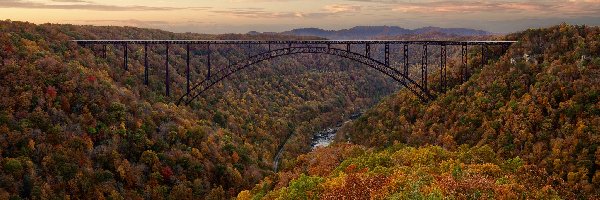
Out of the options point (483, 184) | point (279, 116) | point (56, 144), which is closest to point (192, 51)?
point (279, 116)

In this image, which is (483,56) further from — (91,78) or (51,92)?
(51,92)

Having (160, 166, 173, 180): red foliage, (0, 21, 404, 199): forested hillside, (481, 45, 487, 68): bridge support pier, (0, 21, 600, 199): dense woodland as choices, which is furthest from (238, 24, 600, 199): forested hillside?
(160, 166, 173, 180): red foliage

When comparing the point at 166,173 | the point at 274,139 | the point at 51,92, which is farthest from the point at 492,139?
the point at 51,92

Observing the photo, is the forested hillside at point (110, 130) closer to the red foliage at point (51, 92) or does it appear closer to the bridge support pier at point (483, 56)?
the red foliage at point (51, 92)

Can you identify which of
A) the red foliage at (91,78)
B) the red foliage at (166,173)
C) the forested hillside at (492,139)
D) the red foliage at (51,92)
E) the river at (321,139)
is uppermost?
the red foliage at (91,78)

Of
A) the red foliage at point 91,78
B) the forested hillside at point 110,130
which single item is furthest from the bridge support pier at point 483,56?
the red foliage at point 91,78

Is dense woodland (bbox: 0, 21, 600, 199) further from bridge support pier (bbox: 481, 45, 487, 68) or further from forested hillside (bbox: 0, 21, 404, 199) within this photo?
bridge support pier (bbox: 481, 45, 487, 68)

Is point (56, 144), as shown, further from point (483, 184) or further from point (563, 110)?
point (563, 110)
